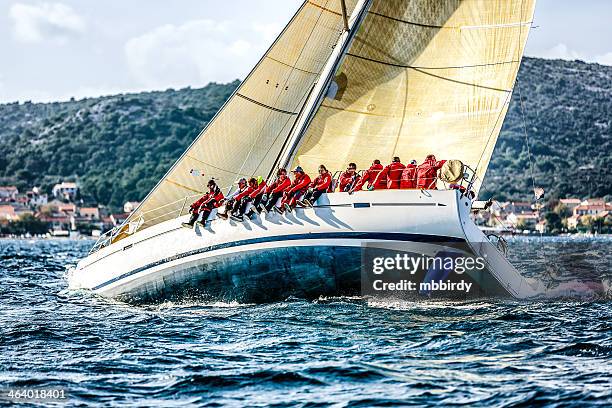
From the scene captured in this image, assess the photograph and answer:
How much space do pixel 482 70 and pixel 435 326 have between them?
22.6 feet

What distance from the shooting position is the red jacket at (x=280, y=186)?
20.1m

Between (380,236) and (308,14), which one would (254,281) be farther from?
(308,14)

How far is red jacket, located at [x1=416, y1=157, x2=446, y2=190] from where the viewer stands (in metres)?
20.0

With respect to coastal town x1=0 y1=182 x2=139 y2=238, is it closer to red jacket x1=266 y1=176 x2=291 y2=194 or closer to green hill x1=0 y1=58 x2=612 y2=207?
green hill x1=0 y1=58 x2=612 y2=207

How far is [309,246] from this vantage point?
767 inches

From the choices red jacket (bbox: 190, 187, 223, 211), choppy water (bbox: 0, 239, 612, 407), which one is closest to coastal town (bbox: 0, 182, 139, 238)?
red jacket (bbox: 190, 187, 223, 211)

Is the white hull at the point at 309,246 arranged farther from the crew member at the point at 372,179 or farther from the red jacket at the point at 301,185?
the crew member at the point at 372,179

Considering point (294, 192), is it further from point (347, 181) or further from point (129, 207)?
point (129, 207)

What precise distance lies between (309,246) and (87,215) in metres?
147

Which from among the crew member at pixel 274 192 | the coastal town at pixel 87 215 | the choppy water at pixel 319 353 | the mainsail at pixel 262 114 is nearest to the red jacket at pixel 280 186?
the crew member at pixel 274 192

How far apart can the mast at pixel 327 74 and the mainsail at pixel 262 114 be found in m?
1.57

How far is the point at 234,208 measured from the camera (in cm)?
2047

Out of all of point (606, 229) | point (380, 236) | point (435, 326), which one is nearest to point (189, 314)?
point (380, 236)

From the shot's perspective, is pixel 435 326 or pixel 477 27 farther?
pixel 477 27
